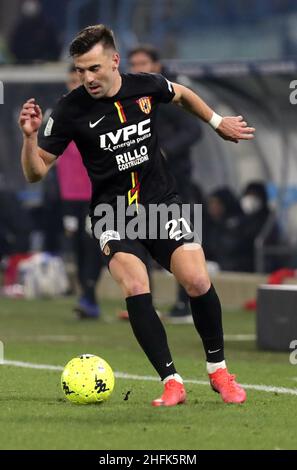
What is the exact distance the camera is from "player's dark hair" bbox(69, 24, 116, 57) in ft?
25.6

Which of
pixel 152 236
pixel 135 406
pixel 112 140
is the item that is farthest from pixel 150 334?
pixel 112 140

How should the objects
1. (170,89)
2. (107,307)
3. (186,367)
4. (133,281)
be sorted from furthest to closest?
(107,307) → (186,367) → (170,89) → (133,281)

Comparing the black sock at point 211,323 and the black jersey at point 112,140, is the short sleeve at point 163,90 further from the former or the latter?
the black sock at point 211,323

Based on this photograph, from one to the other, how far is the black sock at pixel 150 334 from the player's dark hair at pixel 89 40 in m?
1.36

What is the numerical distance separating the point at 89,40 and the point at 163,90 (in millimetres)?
635

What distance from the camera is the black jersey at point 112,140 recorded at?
794 centimetres

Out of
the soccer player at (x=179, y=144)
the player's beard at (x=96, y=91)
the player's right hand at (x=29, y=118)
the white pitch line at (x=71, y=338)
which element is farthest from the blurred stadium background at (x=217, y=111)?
the player's right hand at (x=29, y=118)

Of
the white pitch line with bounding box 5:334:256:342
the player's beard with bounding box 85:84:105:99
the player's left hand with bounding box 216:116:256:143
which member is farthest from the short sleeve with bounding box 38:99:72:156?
the white pitch line with bounding box 5:334:256:342

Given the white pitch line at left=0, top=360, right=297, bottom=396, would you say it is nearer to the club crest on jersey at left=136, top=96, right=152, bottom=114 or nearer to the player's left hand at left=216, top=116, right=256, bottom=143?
the player's left hand at left=216, top=116, right=256, bottom=143

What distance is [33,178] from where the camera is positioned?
779 centimetres

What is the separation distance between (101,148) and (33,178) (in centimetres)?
43

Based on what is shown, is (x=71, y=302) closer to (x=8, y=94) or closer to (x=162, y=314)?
(x=162, y=314)

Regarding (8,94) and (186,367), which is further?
(8,94)
